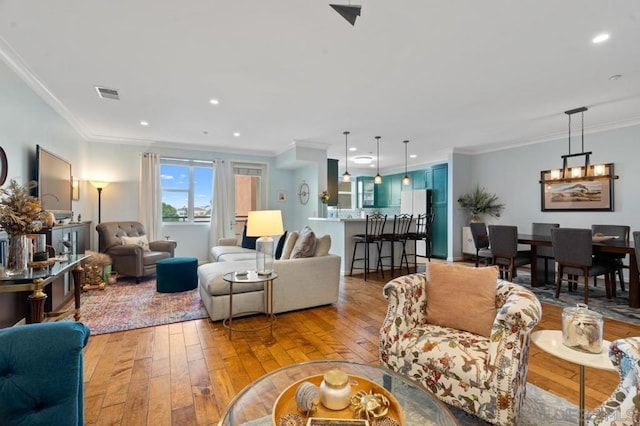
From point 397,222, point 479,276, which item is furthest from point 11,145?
point 397,222

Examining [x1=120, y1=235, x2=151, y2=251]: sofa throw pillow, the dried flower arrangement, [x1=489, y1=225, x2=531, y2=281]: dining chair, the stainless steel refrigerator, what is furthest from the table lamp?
the stainless steel refrigerator

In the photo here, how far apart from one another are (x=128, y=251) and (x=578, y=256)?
20.5ft

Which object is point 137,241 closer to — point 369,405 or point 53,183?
point 53,183

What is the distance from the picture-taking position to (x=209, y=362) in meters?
2.32

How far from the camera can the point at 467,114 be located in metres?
4.36

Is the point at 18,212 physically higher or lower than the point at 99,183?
lower

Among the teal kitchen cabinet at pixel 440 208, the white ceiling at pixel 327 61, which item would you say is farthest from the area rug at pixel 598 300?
the teal kitchen cabinet at pixel 440 208

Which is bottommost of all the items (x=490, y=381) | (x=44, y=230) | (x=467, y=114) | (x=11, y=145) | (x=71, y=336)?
(x=490, y=381)

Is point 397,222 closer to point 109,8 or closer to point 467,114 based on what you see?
point 467,114

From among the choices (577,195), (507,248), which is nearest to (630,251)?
(507,248)

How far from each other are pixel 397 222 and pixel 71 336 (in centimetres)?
509

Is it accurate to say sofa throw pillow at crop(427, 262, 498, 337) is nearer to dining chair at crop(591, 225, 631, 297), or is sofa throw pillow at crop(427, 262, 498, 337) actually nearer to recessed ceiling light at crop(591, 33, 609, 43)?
recessed ceiling light at crop(591, 33, 609, 43)

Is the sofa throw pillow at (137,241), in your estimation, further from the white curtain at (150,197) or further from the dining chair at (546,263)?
the dining chair at (546,263)

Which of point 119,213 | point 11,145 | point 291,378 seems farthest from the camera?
point 119,213
